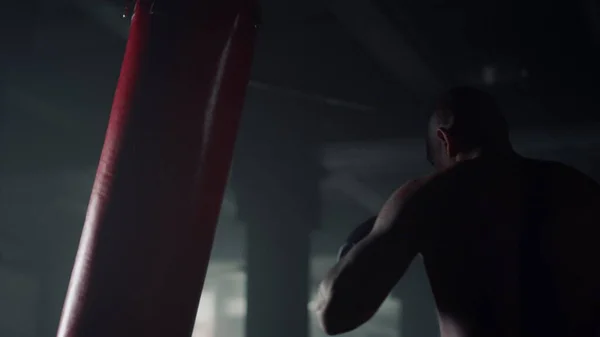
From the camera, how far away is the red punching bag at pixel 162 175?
203cm

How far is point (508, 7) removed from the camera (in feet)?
15.0

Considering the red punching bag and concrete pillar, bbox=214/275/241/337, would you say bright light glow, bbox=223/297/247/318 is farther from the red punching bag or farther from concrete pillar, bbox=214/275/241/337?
the red punching bag

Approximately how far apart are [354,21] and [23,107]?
12.2 feet

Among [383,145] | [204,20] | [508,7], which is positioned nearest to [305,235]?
[383,145]

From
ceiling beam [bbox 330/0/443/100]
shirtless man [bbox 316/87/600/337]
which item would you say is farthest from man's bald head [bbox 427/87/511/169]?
ceiling beam [bbox 330/0/443/100]

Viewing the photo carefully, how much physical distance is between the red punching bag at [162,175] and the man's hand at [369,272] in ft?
1.50

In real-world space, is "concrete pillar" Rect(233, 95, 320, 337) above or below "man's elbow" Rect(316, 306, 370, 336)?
above

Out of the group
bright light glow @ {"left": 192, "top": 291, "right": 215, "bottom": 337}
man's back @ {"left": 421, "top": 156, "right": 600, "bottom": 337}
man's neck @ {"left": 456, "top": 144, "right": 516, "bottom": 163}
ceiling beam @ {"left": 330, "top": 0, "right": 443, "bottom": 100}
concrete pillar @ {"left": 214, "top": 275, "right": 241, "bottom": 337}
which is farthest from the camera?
bright light glow @ {"left": 192, "top": 291, "right": 215, "bottom": 337}

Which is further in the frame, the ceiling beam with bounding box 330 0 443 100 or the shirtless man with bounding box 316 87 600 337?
the ceiling beam with bounding box 330 0 443 100

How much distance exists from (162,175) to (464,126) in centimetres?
88

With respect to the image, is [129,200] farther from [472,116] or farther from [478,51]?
[478,51]

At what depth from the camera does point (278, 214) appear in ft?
20.9

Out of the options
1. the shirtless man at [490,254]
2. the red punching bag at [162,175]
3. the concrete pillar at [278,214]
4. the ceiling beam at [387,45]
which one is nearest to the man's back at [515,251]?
the shirtless man at [490,254]

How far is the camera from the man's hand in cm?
185
